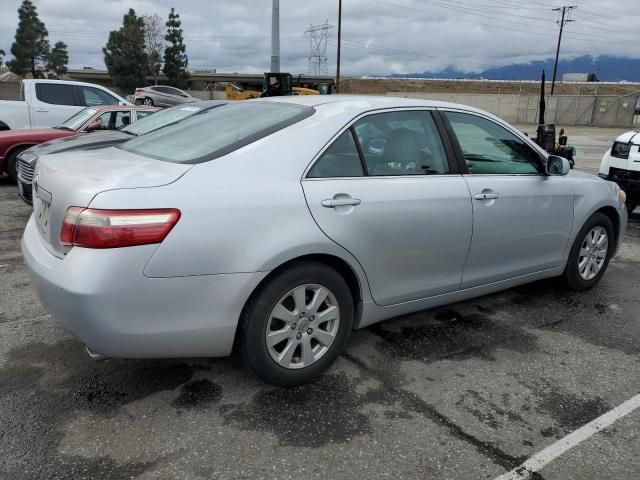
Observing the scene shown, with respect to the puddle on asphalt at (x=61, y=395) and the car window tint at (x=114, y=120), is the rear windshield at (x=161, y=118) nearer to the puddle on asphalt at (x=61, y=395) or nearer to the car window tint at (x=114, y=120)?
the car window tint at (x=114, y=120)

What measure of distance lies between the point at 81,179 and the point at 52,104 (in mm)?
9804

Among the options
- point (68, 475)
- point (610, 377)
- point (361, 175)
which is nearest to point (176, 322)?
point (68, 475)

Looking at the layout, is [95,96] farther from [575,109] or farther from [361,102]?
[575,109]

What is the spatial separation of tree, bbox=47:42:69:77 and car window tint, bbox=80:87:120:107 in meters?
64.4

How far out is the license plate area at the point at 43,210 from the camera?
2.80 m

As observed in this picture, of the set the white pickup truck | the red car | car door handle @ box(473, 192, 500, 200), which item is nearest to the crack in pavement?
Answer: car door handle @ box(473, 192, 500, 200)

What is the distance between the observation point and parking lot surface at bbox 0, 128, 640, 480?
2.43 meters

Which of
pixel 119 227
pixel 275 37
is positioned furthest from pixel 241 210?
pixel 275 37

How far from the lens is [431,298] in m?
3.54

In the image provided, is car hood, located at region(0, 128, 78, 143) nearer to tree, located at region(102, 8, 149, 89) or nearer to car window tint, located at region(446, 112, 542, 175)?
car window tint, located at region(446, 112, 542, 175)

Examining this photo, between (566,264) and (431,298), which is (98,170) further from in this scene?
(566,264)

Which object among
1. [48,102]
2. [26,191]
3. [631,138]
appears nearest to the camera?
[26,191]

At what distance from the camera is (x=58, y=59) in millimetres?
68125

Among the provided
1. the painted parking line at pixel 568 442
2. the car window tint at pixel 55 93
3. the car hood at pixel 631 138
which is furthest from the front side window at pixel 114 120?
the painted parking line at pixel 568 442
